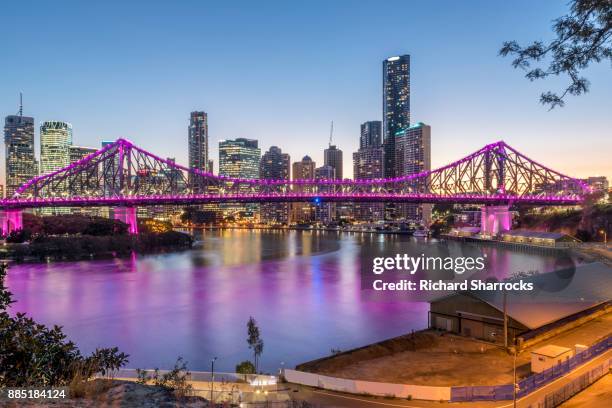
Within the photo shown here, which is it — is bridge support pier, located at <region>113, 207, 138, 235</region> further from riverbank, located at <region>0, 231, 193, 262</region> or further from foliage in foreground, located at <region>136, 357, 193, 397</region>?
foliage in foreground, located at <region>136, 357, 193, 397</region>

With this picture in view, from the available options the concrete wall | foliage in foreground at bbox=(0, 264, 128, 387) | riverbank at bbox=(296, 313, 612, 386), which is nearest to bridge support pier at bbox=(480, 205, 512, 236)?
riverbank at bbox=(296, 313, 612, 386)

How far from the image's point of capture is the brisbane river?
72.1 feet

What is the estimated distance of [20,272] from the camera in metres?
46.0

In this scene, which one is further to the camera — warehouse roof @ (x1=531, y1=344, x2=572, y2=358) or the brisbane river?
the brisbane river

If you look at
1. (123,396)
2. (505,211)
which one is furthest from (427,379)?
(505,211)

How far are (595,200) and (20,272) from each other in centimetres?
8150

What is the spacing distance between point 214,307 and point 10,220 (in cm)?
5656

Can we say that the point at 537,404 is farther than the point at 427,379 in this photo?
No

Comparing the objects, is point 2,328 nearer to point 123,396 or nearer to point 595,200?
point 123,396

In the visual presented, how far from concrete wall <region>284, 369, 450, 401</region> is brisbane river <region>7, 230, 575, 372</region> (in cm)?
493

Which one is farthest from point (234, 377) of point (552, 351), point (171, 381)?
A: point (552, 351)

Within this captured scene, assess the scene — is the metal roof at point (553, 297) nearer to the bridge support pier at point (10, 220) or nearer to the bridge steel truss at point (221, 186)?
the bridge steel truss at point (221, 186)

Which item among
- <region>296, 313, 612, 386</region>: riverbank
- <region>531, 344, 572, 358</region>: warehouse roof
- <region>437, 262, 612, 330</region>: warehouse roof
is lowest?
<region>296, 313, 612, 386</region>: riverbank

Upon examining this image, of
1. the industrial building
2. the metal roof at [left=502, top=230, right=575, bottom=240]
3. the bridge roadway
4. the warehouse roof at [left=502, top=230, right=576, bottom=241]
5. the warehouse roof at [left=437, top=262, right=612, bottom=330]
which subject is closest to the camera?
the industrial building
